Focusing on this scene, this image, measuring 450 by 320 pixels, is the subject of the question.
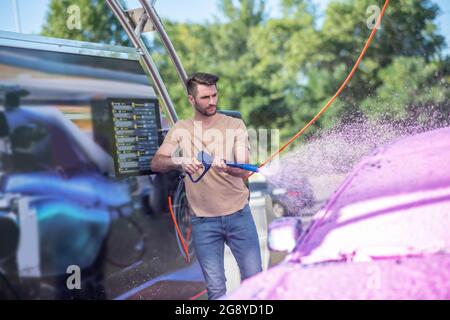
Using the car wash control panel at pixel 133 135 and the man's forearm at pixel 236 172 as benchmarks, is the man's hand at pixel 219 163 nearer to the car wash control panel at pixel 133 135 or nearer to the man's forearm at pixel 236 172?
the man's forearm at pixel 236 172

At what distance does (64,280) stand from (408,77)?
468 inches

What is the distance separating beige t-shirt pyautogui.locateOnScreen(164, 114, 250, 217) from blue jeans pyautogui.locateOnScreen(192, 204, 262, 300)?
45 mm

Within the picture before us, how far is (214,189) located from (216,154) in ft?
0.60

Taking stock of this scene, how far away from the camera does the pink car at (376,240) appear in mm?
1704

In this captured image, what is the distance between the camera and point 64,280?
3.09m

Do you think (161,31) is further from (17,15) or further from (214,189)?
(214,189)

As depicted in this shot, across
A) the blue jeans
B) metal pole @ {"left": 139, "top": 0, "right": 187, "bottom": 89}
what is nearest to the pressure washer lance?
the blue jeans

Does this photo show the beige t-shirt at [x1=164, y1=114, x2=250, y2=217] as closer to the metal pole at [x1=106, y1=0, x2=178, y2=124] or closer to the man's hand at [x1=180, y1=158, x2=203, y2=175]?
the man's hand at [x1=180, y1=158, x2=203, y2=175]

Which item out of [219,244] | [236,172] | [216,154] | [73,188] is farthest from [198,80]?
[73,188]

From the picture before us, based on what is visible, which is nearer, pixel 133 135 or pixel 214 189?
pixel 214 189

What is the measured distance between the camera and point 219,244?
2785 mm

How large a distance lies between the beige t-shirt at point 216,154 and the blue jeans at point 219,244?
45 millimetres
